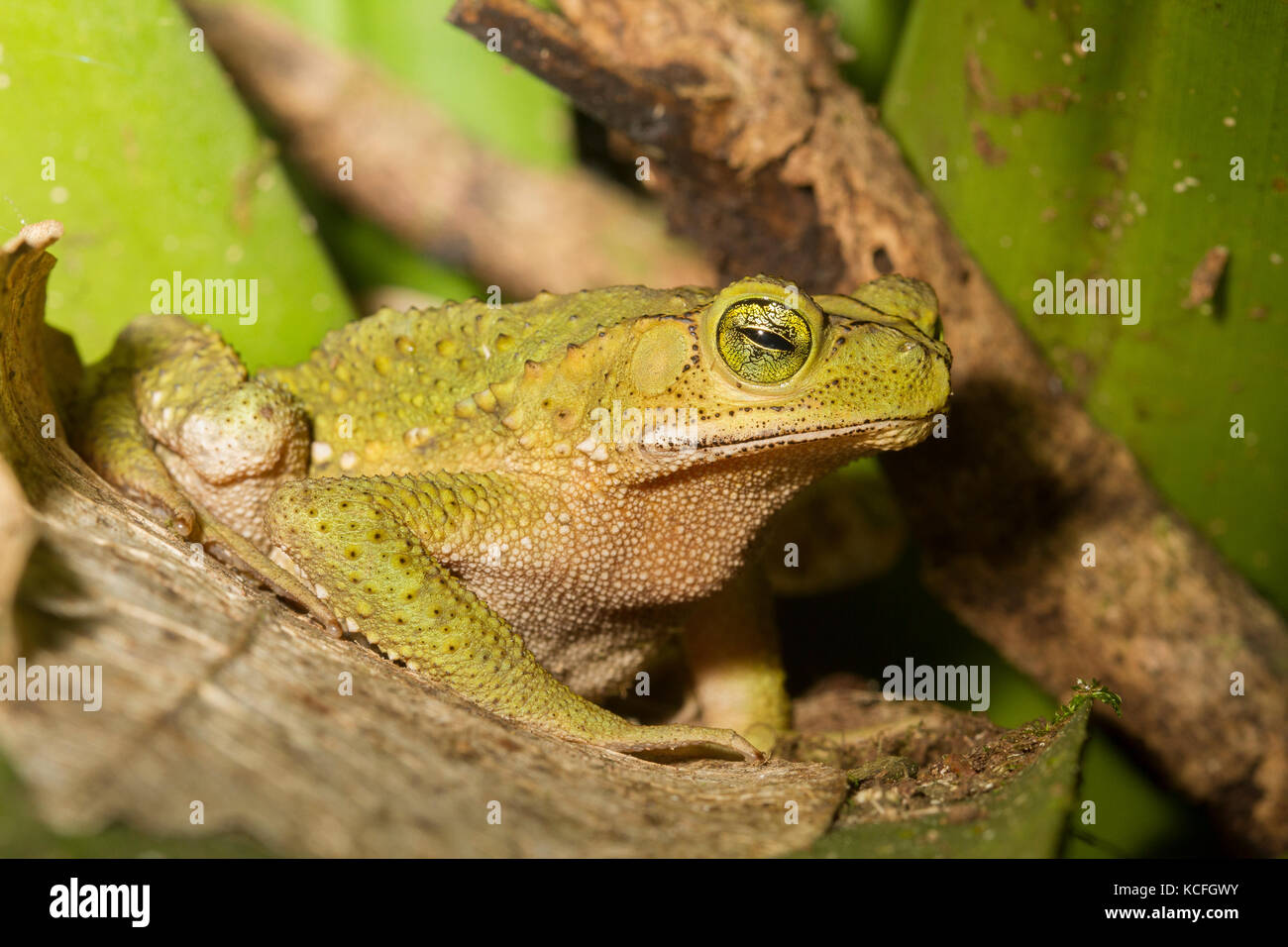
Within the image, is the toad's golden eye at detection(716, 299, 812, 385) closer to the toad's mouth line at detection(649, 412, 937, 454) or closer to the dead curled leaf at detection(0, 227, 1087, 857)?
the toad's mouth line at detection(649, 412, 937, 454)

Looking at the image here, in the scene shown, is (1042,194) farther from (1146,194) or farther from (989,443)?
(989,443)

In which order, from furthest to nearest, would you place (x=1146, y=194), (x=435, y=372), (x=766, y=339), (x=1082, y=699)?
1. (x=1146, y=194)
2. (x=435, y=372)
3. (x=766, y=339)
4. (x=1082, y=699)

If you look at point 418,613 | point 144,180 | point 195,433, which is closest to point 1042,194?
point 418,613

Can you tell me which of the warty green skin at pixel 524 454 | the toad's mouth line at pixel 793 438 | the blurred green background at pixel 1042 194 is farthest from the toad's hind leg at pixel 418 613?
the blurred green background at pixel 1042 194

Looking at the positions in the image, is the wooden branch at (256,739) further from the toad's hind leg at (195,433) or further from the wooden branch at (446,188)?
the wooden branch at (446,188)
